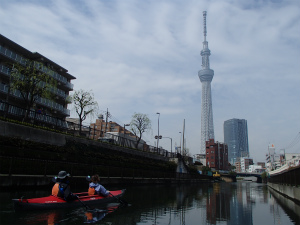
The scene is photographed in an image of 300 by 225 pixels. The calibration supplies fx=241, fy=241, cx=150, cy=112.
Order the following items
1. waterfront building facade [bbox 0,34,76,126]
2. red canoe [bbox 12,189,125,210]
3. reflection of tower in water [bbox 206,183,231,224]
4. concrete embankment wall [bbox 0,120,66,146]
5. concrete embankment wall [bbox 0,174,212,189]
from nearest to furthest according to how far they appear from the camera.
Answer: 1. red canoe [bbox 12,189,125,210]
2. reflection of tower in water [bbox 206,183,231,224]
3. concrete embankment wall [bbox 0,174,212,189]
4. concrete embankment wall [bbox 0,120,66,146]
5. waterfront building facade [bbox 0,34,76,126]

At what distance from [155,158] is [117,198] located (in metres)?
29.5

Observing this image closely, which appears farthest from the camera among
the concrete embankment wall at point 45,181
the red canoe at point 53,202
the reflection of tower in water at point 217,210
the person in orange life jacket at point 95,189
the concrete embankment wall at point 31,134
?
the concrete embankment wall at point 31,134

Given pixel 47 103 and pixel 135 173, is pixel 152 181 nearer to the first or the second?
pixel 135 173

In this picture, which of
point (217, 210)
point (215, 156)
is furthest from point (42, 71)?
point (215, 156)

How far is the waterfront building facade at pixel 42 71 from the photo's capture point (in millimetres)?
33653

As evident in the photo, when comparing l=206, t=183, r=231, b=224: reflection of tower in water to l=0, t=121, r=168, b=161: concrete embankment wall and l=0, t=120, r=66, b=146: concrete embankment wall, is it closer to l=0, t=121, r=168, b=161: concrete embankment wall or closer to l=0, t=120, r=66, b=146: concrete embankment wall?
l=0, t=121, r=168, b=161: concrete embankment wall

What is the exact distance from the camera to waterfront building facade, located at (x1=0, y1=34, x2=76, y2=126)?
33653mm

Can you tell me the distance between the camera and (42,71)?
145 feet

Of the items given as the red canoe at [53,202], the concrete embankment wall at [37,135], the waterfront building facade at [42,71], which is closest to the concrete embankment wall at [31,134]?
the concrete embankment wall at [37,135]

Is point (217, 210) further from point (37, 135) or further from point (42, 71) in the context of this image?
point (42, 71)

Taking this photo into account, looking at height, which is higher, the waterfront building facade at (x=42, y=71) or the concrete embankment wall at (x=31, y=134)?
the waterfront building facade at (x=42, y=71)

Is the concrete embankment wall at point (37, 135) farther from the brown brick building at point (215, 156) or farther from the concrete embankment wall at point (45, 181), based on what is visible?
the brown brick building at point (215, 156)

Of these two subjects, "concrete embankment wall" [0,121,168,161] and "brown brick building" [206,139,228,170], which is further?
"brown brick building" [206,139,228,170]

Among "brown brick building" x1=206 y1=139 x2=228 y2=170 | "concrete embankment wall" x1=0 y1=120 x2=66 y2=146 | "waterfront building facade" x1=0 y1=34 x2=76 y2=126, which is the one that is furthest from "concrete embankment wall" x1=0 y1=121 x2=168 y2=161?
"brown brick building" x1=206 y1=139 x2=228 y2=170
